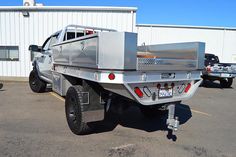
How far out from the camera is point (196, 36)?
21.0 metres

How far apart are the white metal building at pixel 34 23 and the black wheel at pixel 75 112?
32.1 ft

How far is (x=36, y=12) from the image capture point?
1419 cm

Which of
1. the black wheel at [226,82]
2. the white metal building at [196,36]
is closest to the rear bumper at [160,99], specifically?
the black wheel at [226,82]

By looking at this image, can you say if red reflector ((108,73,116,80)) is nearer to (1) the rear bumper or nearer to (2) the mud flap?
(1) the rear bumper

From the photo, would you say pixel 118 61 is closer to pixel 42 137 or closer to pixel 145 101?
pixel 145 101

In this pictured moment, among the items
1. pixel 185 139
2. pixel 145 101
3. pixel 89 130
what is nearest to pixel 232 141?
pixel 185 139

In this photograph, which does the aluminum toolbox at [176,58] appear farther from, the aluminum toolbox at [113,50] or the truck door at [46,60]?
the truck door at [46,60]

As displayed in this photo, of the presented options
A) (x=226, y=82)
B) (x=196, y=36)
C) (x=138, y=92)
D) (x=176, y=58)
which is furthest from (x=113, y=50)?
→ (x=196, y=36)

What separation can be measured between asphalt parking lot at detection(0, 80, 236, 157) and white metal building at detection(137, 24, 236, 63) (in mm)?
14190

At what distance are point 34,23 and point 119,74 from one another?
1240 cm

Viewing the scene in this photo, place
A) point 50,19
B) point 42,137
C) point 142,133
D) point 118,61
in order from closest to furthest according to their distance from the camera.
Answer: point 118,61 < point 42,137 < point 142,133 < point 50,19

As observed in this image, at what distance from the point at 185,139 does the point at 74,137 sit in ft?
7.21

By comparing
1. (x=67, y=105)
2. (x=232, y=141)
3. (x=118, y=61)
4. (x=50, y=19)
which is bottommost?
(x=232, y=141)

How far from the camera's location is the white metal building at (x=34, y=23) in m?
13.8
